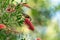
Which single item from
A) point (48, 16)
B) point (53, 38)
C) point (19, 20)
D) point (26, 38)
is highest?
point (19, 20)

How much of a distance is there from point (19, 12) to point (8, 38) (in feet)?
0.46

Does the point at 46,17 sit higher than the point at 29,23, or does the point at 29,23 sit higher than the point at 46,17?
the point at 29,23

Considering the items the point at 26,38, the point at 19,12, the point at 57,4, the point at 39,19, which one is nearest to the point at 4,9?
the point at 19,12

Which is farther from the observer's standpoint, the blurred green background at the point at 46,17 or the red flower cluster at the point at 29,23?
the blurred green background at the point at 46,17

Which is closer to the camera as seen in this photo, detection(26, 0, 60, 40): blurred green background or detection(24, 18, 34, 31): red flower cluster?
detection(24, 18, 34, 31): red flower cluster

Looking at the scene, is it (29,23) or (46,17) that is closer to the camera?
(29,23)

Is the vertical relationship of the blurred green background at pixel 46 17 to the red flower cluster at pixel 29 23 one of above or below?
below

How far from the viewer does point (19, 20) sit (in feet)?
4.09

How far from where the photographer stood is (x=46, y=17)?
3.15 meters

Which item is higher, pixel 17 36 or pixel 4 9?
pixel 4 9

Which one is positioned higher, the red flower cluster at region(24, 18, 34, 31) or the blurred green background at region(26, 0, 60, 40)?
the red flower cluster at region(24, 18, 34, 31)

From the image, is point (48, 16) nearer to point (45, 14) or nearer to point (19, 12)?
point (45, 14)

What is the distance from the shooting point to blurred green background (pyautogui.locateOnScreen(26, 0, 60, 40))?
10.1 feet

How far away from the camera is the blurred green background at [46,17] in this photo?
308 cm
